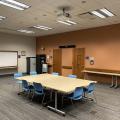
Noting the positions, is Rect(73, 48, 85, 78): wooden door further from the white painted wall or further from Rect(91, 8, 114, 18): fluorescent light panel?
the white painted wall

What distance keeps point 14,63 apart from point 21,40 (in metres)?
2.01

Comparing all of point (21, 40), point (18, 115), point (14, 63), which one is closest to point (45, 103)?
point (18, 115)

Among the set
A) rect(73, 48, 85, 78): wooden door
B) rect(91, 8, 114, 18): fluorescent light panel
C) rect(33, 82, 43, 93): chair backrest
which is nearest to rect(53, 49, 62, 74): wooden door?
rect(73, 48, 85, 78): wooden door

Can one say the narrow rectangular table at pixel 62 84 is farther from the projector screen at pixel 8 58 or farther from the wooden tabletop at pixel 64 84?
the projector screen at pixel 8 58

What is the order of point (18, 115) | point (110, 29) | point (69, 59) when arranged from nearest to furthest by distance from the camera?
point (18, 115) < point (110, 29) < point (69, 59)

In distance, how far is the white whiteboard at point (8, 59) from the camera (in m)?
9.98

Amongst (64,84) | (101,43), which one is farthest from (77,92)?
(101,43)

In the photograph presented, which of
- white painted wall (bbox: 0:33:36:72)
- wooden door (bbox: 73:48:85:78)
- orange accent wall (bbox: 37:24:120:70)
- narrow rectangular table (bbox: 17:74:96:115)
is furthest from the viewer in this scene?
white painted wall (bbox: 0:33:36:72)

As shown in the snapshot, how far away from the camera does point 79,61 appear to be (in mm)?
9055

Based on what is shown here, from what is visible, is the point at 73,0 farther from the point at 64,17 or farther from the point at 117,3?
the point at 117,3

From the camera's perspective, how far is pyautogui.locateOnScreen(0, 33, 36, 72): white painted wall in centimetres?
1017

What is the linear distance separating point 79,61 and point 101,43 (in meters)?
1.91

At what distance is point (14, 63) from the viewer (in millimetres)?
10758

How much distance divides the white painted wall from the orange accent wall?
359 centimetres
